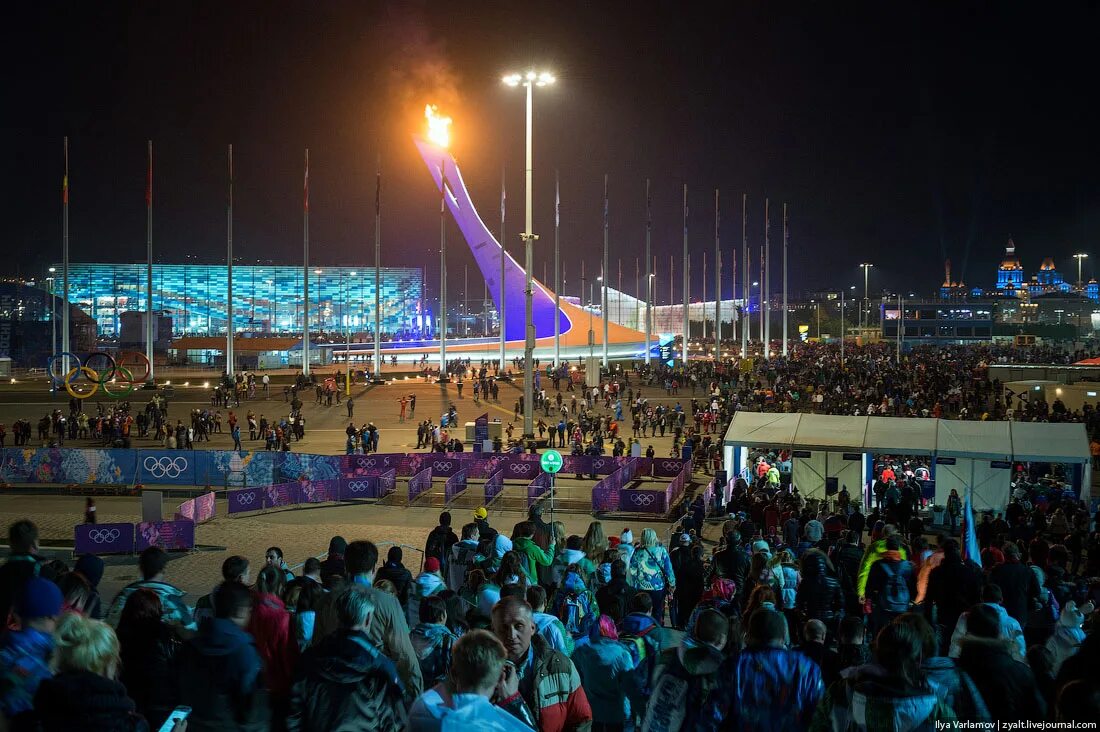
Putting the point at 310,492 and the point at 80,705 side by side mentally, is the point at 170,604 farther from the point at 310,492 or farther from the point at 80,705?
the point at 310,492

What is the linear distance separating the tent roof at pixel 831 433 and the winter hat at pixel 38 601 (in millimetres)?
14398

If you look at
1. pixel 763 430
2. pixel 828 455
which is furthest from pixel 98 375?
pixel 828 455

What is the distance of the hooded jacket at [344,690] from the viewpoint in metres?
3.38

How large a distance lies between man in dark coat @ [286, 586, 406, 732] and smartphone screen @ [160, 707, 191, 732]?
1.73 ft

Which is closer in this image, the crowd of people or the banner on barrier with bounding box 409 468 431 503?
the crowd of people

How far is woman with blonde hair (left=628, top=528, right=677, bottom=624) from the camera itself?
288 inches

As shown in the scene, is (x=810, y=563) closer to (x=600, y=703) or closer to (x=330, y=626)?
(x=600, y=703)

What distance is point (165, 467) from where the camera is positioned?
69.3 ft

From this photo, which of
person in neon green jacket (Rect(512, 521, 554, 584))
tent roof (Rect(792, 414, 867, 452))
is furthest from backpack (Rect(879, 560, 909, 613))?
tent roof (Rect(792, 414, 867, 452))

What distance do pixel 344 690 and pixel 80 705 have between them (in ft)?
3.02

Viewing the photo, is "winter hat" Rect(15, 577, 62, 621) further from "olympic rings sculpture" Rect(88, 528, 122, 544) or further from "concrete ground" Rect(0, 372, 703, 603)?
"olympic rings sculpture" Rect(88, 528, 122, 544)

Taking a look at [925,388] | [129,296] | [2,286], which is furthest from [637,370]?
[129,296]

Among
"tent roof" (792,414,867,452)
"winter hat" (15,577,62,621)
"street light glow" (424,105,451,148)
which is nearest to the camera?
"winter hat" (15,577,62,621)

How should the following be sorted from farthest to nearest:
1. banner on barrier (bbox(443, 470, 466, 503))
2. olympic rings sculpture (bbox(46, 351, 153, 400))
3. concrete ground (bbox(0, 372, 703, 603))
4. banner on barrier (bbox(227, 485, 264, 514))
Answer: olympic rings sculpture (bbox(46, 351, 153, 400))
banner on barrier (bbox(443, 470, 466, 503))
banner on barrier (bbox(227, 485, 264, 514))
concrete ground (bbox(0, 372, 703, 603))
